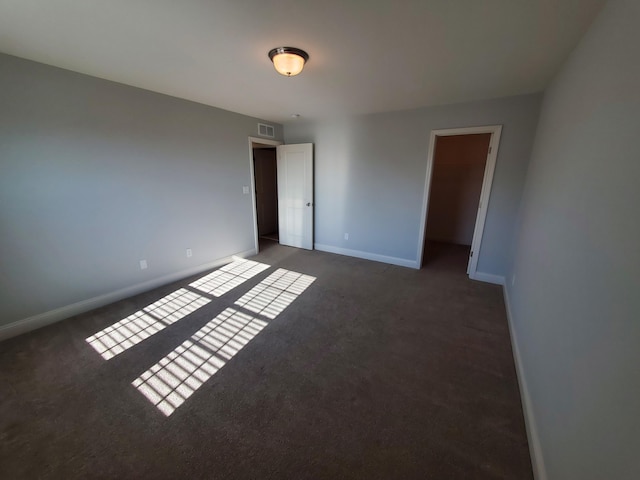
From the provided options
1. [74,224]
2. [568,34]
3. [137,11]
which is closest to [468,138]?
[568,34]

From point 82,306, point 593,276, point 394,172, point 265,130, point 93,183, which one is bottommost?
point 82,306

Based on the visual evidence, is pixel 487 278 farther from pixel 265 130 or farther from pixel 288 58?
pixel 265 130

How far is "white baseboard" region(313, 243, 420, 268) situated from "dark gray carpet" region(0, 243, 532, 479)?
1.42 meters

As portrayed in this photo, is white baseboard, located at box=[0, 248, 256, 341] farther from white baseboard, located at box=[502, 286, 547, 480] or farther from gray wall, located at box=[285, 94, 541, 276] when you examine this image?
white baseboard, located at box=[502, 286, 547, 480]

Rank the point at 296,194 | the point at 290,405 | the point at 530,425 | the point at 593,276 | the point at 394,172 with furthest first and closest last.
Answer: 1. the point at 296,194
2. the point at 394,172
3. the point at 290,405
4. the point at 530,425
5. the point at 593,276

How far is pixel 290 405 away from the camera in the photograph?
1608mm

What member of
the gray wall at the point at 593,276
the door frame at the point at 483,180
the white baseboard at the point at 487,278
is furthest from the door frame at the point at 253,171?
the gray wall at the point at 593,276

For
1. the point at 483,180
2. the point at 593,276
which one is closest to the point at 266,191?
the point at 483,180

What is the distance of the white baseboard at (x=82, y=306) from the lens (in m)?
2.22

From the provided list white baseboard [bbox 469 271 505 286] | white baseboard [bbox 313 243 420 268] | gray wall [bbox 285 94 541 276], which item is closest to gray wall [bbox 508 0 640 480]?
gray wall [bbox 285 94 541 276]

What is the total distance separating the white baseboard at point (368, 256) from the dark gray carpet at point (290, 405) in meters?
1.42

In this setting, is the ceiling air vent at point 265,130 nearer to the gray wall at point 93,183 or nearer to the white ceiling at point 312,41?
the gray wall at point 93,183

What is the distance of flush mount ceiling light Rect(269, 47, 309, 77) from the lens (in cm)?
183

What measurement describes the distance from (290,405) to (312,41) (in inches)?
101
